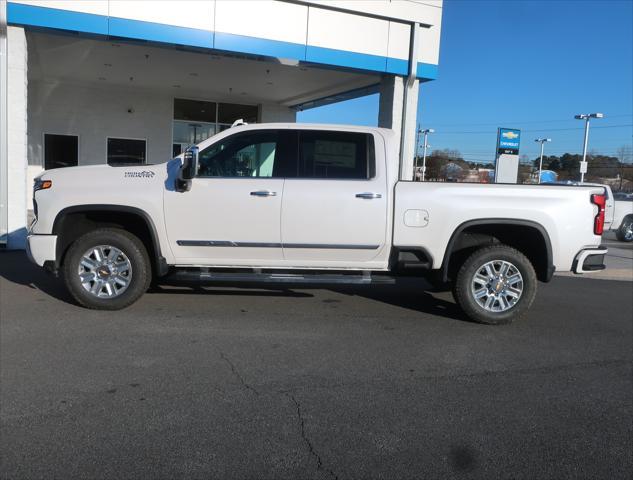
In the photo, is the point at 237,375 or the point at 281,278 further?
the point at 281,278

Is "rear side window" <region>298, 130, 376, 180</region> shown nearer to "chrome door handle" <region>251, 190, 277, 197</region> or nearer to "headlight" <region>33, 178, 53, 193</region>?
"chrome door handle" <region>251, 190, 277, 197</region>

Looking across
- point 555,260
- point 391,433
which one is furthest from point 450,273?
point 391,433

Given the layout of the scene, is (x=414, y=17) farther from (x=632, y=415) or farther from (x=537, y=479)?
(x=537, y=479)

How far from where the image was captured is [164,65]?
1474cm

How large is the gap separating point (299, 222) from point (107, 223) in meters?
2.26

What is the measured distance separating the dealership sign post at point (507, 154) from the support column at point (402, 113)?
271 cm

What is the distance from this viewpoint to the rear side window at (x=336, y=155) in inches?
244

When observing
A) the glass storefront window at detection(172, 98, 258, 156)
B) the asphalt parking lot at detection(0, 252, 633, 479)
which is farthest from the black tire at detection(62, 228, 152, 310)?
the glass storefront window at detection(172, 98, 258, 156)

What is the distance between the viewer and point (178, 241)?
608cm

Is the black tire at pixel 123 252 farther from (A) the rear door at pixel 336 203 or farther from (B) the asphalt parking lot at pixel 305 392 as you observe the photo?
(A) the rear door at pixel 336 203

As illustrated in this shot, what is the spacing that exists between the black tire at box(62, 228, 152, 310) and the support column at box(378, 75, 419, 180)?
794cm

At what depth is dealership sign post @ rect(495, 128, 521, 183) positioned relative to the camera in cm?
1415

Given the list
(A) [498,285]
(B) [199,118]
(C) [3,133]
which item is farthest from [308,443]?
(B) [199,118]

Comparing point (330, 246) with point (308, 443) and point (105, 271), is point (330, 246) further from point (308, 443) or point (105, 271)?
point (308, 443)
